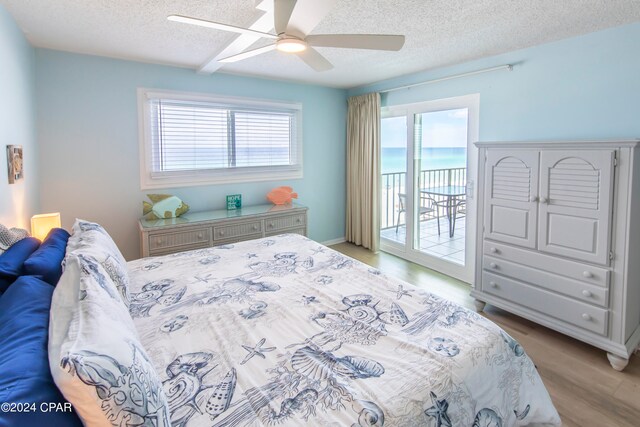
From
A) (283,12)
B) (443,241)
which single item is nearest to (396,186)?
(443,241)

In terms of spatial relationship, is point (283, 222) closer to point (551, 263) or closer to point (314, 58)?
point (314, 58)

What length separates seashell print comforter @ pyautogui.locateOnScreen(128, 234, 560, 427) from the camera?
111 cm

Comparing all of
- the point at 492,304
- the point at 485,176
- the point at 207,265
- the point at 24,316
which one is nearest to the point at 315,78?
the point at 485,176

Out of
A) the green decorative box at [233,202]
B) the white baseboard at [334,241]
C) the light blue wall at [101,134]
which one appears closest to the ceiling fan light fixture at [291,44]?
the light blue wall at [101,134]

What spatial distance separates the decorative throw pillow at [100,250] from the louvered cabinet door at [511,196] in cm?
278

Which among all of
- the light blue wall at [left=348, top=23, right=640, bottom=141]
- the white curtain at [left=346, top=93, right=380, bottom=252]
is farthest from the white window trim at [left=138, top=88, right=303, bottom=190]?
the light blue wall at [left=348, top=23, right=640, bottom=141]

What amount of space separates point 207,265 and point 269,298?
742 mm

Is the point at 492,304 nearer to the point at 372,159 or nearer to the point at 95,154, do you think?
the point at 372,159

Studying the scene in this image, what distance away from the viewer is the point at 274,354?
1.38 meters

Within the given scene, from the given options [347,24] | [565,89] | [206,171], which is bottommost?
[206,171]

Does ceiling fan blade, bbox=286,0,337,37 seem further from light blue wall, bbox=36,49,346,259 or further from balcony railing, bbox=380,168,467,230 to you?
balcony railing, bbox=380,168,467,230

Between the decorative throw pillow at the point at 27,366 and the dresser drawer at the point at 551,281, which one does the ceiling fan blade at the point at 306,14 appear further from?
the dresser drawer at the point at 551,281

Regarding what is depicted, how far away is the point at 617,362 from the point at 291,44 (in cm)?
292

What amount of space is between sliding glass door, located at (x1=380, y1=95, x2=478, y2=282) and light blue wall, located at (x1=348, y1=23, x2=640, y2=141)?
0.82 feet
